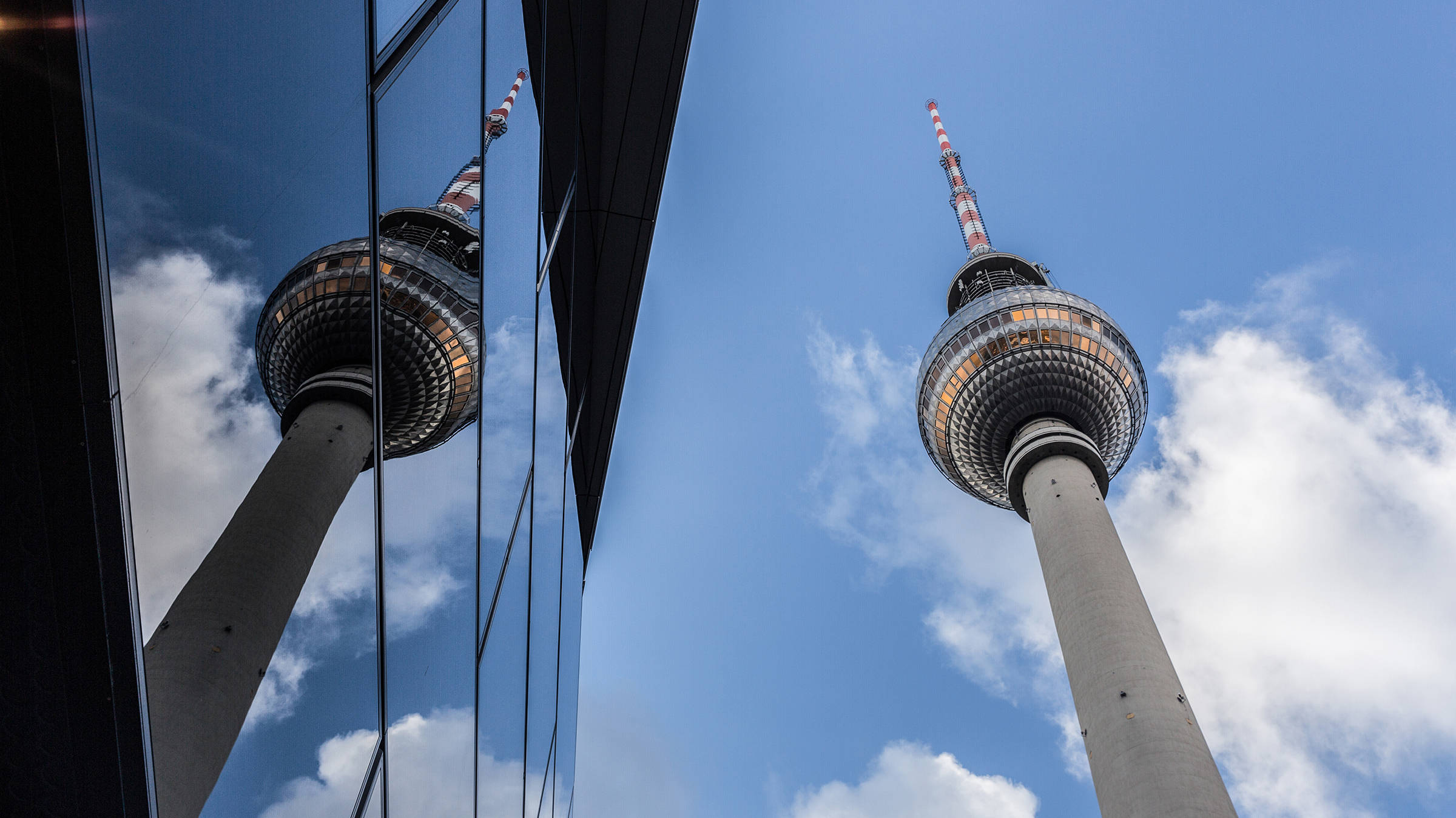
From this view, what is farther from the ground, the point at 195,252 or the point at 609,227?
the point at 609,227

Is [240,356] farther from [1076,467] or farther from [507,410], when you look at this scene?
[1076,467]

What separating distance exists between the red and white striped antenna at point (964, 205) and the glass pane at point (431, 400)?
50752 millimetres

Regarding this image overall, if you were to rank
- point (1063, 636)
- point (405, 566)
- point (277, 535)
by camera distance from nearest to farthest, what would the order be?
point (277, 535)
point (405, 566)
point (1063, 636)

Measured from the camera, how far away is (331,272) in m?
3.71

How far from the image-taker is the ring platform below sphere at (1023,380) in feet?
134

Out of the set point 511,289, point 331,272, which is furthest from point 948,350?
point 331,272

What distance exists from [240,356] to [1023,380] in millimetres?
40641

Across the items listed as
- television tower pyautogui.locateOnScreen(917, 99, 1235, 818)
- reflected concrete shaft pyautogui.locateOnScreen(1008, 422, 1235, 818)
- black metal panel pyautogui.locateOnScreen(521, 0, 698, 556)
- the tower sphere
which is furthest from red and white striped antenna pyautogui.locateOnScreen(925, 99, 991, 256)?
black metal panel pyautogui.locateOnScreen(521, 0, 698, 556)

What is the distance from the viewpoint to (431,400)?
5195 mm

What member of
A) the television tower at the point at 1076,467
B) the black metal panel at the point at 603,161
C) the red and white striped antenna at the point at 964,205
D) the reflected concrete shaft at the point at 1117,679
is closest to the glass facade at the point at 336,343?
the black metal panel at the point at 603,161

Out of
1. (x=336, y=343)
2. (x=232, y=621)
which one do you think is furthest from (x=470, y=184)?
(x=232, y=621)

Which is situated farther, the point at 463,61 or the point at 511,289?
the point at 511,289

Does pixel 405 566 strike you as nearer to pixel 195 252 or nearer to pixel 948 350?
pixel 195 252

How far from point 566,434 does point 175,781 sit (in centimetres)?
895
